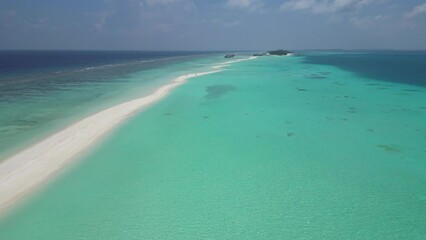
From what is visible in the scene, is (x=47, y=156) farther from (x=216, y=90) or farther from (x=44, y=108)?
(x=216, y=90)

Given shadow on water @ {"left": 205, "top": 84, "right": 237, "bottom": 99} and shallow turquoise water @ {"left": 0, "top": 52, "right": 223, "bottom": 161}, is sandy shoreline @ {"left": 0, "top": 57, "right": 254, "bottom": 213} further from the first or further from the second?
shadow on water @ {"left": 205, "top": 84, "right": 237, "bottom": 99}

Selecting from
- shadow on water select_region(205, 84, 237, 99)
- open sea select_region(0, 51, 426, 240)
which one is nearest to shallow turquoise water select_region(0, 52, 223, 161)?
open sea select_region(0, 51, 426, 240)

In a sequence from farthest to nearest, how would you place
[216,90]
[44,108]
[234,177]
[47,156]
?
[216,90] < [44,108] < [47,156] < [234,177]

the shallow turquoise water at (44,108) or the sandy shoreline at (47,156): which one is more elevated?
the shallow turquoise water at (44,108)

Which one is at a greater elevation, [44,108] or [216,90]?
[216,90]

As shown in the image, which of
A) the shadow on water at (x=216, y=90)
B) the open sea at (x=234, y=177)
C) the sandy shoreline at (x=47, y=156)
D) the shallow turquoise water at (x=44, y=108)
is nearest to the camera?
the open sea at (x=234, y=177)

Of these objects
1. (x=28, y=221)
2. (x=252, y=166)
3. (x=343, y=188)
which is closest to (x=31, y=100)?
(x=28, y=221)

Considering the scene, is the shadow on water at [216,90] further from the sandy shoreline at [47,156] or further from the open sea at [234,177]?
the sandy shoreline at [47,156]

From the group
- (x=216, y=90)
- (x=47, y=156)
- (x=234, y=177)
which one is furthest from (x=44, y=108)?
(x=234, y=177)

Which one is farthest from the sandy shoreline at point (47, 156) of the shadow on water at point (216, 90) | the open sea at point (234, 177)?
the shadow on water at point (216, 90)
